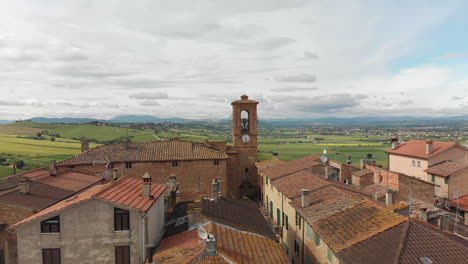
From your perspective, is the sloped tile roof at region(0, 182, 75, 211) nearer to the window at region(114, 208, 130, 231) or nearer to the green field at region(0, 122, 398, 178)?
the window at region(114, 208, 130, 231)

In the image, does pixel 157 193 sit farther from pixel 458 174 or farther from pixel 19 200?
pixel 458 174

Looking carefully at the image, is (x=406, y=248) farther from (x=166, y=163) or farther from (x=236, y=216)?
(x=166, y=163)

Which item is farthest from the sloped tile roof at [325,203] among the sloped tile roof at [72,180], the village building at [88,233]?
the sloped tile roof at [72,180]

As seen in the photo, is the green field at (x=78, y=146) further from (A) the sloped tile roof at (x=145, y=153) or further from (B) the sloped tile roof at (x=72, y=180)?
(B) the sloped tile roof at (x=72, y=180)

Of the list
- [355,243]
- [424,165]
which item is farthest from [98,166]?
[424,165]

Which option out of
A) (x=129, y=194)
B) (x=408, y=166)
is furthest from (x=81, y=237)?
(x=408, y=166)
